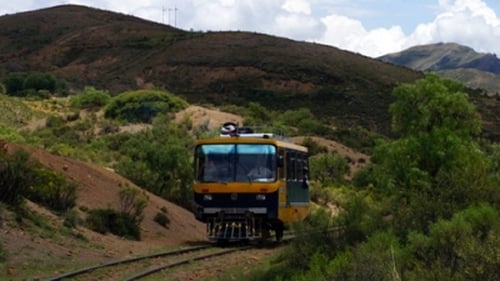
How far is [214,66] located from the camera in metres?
113

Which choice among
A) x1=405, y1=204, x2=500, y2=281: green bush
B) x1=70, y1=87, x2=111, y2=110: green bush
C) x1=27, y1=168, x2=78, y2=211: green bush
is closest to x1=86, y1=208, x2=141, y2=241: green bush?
x1=27, y1=168, x2=78, y2=211: green bush

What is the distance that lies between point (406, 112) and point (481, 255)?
34.6 meters

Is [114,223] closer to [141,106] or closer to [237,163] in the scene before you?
[237,163]

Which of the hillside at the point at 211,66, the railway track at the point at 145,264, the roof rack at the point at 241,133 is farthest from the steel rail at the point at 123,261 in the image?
the hillside at the point at 211,66

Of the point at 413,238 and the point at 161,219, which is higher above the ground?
the point at 413,238

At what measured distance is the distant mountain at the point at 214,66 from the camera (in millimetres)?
102188

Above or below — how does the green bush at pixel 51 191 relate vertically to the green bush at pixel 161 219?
above

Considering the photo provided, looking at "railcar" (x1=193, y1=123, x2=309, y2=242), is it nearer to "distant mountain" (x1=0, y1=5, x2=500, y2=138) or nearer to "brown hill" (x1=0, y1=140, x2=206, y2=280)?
"brown hill" (x1=0, y1=140, x2=206, y2=280)

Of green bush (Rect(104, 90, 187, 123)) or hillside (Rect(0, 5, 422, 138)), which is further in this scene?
hillside (Rect(0, 5, 422, 138))

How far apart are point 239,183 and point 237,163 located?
542 mm

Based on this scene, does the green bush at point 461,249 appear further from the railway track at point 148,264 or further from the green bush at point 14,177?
the green bush at point 14,177

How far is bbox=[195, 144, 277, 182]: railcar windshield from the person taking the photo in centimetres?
2627

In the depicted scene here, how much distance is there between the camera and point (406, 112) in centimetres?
4378

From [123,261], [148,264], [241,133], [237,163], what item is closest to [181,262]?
[148,264]
